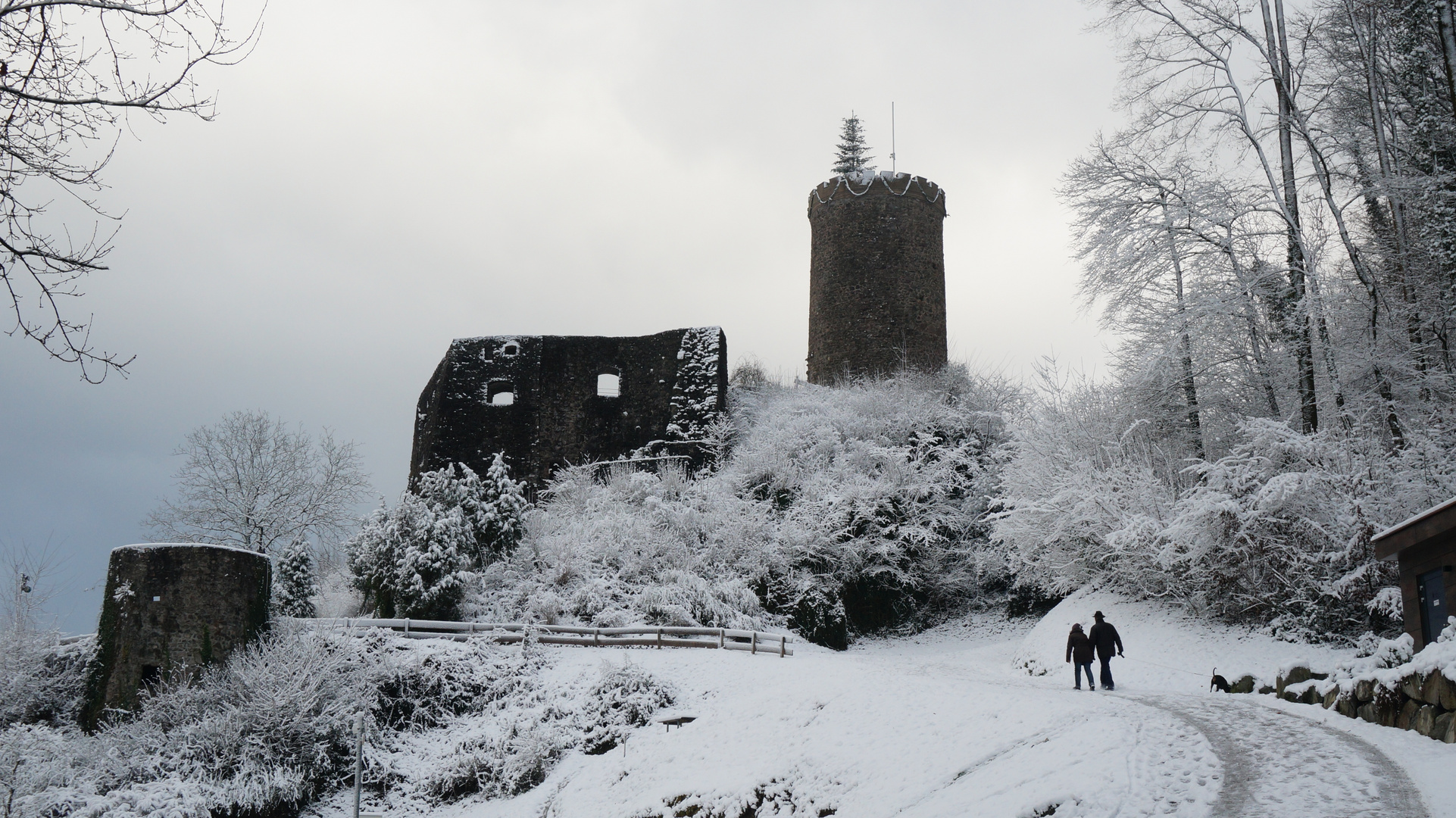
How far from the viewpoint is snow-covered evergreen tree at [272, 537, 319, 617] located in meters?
19.3

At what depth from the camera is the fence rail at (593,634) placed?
16.8m

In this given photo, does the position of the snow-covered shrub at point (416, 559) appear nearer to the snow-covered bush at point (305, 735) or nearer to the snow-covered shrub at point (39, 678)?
the snow-covered bush at point (305, 735)

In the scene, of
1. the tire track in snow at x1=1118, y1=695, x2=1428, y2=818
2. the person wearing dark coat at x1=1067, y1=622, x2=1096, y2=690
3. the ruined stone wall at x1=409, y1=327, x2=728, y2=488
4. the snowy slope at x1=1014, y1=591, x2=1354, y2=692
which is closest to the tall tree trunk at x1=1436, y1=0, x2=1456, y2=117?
the snowy slope at x1=1014, y1=591, x2=1354, y2=692

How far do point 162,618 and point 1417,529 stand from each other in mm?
15941

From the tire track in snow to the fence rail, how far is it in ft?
29.5

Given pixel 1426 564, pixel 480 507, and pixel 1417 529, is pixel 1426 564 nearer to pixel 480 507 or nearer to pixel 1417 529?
pixel 1417 529

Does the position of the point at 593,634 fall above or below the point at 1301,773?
above

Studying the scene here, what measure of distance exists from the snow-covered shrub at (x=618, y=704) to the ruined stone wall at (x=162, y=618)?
546 centimetres

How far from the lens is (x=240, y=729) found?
13.4 metres

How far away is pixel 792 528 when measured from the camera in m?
20.8

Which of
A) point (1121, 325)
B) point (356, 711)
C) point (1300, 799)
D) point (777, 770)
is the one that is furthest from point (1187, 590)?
point (356, 711)

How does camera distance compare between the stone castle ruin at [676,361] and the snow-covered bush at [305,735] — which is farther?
the stone castle ruin at [676,361]

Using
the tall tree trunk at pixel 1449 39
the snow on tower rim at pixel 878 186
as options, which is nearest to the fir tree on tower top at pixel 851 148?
the snow on tower rim at pixel 878 186

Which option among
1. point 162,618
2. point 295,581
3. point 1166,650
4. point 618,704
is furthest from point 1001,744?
point 295,581
